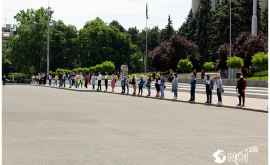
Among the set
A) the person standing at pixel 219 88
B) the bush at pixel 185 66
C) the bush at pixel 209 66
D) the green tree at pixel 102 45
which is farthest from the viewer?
the green tree at pixel 102 45

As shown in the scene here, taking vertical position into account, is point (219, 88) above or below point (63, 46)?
below

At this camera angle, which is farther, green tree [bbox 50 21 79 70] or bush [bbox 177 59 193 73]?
green tree [bbox 50 21 79 70]

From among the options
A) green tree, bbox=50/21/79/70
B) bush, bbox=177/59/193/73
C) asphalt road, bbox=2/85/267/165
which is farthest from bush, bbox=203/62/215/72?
asphalt road, bbox=2/85/267/165

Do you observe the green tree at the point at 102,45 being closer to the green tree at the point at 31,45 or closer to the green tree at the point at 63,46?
the green tree at the point at 63,46

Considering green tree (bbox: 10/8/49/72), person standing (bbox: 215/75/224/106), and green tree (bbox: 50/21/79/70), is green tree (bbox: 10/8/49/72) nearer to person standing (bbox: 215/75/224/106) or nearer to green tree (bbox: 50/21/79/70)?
green tree (bbox: 50/21/79/70)

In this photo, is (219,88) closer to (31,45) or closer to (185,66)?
(185,66)

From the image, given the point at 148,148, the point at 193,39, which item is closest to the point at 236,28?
the point at 193,39

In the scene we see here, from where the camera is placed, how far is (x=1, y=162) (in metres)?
8.82

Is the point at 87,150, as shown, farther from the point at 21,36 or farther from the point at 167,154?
the point at 21,36

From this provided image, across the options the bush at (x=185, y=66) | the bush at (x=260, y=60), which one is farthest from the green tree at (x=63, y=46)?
the bush at (x=260, y=60)

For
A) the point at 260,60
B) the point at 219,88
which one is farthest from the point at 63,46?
the point at 219,88

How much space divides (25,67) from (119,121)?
278 feet

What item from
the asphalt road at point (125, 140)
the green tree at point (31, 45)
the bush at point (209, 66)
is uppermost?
the green tree at point (31, 45)

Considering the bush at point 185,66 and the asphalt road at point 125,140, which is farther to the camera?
the bush at point 185,66
